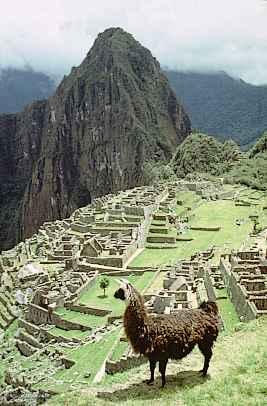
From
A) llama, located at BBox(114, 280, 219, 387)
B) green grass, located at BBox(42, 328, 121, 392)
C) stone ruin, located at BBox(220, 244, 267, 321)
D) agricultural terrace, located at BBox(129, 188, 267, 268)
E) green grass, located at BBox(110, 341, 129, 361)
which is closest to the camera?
llama, located at BBox(114, 280, 219, 387)

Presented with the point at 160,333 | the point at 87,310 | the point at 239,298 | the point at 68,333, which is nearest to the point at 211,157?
the point at 87,310

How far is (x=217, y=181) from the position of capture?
7362 cm

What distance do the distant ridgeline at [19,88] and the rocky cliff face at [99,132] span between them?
40946 millimetres

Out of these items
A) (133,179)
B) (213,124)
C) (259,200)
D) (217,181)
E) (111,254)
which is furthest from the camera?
(213,124)

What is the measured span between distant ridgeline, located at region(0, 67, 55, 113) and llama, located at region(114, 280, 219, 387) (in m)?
180

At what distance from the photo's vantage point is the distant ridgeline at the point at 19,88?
609ft

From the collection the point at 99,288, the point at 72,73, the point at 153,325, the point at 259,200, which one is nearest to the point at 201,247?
the point at 99,288

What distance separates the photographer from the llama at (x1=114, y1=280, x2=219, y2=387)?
895 cm

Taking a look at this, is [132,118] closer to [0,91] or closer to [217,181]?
[217,181]

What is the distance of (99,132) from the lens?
124812mm

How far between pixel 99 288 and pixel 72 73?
11437 centimetres

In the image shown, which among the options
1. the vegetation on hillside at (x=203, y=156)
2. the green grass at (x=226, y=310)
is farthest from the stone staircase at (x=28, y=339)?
the vegetation on hillside at (x=203, y=156)

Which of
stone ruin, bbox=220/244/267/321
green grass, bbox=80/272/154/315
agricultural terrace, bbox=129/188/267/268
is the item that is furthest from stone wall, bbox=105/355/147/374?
agricultural terrace, bbox=129/188/267/268

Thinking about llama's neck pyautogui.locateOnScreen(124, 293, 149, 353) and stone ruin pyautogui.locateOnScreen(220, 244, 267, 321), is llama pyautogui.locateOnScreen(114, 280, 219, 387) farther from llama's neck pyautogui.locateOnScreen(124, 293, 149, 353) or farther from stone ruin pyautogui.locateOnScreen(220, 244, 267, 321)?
stone ruin pyautogui.locateOnScreen(220, 244, 267, 321)
